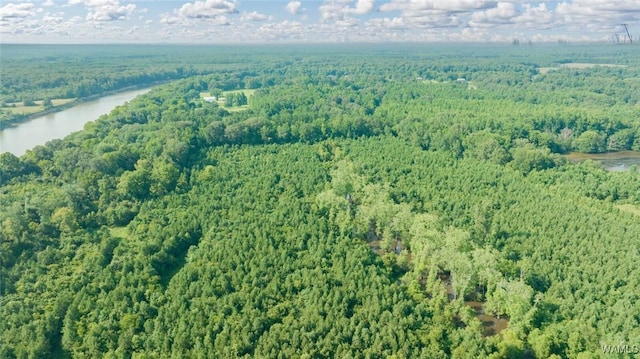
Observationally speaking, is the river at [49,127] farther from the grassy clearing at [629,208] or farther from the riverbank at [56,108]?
the grassy clearing at [629,208]

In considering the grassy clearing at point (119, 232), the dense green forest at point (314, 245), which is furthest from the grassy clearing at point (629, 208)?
the grassy clearing at point (119, 232)

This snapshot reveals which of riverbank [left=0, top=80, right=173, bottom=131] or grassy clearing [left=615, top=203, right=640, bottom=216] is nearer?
grassy clearing [left=615, top=203, right=640, bottom=216]

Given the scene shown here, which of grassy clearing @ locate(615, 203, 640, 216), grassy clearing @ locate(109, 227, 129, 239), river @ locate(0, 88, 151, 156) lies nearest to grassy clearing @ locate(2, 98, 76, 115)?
river @ locate(0, 88, 151, 156)

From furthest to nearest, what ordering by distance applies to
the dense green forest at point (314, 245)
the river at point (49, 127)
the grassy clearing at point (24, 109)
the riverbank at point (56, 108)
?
the grassy clearing at point (24, 109)
the riverbank at point (56, 108)
the river at point (49, 127)
the dense green forest at point (314, 245)

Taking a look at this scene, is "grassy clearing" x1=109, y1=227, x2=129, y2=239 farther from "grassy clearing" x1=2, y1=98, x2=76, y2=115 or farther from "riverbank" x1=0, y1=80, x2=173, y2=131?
"grassy clearing" x1=2, y1=98, x2=76, y2=115

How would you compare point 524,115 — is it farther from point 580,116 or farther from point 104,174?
point 104,174

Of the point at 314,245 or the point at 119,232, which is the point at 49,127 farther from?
the point at 314,245
